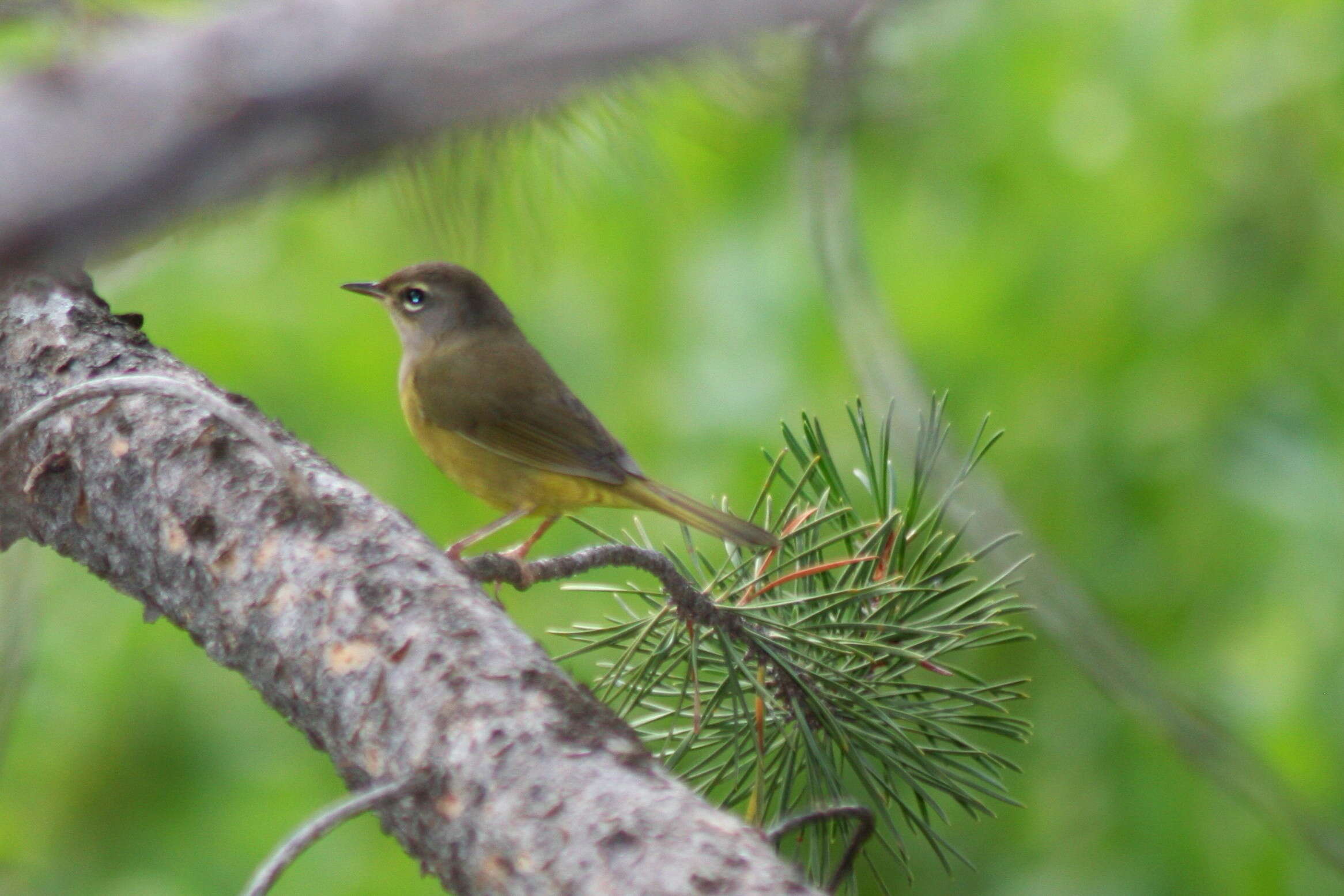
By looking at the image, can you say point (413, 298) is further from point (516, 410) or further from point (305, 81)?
point (305, 81)

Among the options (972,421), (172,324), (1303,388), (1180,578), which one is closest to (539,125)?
(972,421)

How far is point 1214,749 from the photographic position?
1.32 m

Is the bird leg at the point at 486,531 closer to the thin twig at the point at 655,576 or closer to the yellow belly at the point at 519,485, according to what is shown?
the yellow belly at the point at 519,485

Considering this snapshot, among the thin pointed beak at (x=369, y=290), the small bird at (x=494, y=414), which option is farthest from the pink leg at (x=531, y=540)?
the thin pointed beak at (x=369, y=290)

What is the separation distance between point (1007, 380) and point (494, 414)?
42.8 inches

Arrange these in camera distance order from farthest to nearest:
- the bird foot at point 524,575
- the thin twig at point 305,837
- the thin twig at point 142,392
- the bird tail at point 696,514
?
the bird tail at point 696,514, the bird foot at point 524,575, the thin twig at point 142,392, the thin twig at point 305,837

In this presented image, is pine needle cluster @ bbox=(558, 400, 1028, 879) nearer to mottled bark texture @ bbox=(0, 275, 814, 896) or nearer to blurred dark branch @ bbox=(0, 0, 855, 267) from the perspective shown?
mottled bark texture @ bbox=(0, 275, 814, 896)

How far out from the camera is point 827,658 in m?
1.61

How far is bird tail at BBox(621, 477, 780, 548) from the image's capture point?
1655 millimetres

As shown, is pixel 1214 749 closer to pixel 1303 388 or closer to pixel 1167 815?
pixel 1167 815

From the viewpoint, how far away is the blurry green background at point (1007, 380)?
8.15 feet

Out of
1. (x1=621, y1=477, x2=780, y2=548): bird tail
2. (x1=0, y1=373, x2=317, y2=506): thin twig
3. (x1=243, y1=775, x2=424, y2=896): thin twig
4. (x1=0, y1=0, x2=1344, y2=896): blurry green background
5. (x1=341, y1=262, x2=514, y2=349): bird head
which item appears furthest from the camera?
(x1=341, y1=262, x2=514, y2=349): bird head

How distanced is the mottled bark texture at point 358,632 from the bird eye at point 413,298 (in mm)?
1310

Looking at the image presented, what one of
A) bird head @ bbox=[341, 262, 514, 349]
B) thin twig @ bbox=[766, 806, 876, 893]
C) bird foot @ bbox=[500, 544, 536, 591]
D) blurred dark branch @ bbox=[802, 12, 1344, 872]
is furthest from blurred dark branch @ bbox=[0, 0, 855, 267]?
bird head @ bbox=[341, 262, 514, 349]
